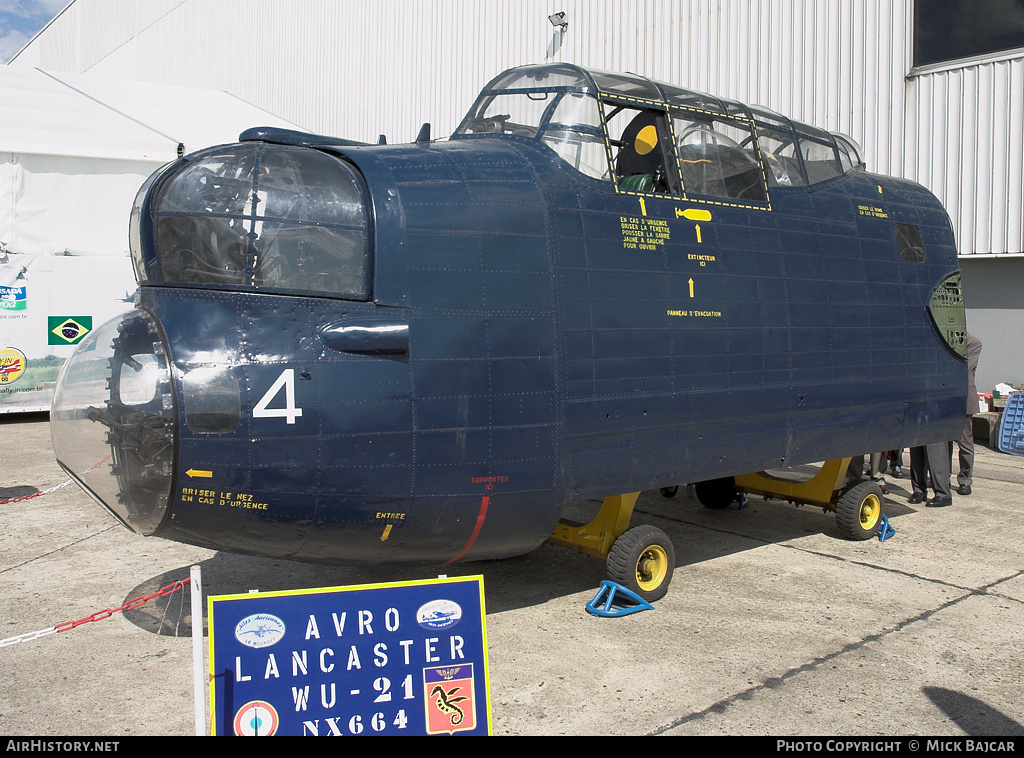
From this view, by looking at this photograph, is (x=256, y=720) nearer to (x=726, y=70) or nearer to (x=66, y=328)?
(x=66, y=328)

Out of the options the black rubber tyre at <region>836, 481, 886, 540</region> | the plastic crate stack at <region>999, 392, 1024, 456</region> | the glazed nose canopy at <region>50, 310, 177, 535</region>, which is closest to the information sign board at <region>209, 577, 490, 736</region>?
the glazed nose canopy at <region>50, 310, 177, 535</region>

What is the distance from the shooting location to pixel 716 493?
32.3ft

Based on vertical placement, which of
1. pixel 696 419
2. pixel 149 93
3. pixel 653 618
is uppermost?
pixel 149 93

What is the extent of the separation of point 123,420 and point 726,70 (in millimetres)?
14385

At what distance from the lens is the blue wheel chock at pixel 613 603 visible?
20.6 feet

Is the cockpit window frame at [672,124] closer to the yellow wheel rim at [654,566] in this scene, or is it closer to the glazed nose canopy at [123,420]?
the yellow wheel rim at [654,566]

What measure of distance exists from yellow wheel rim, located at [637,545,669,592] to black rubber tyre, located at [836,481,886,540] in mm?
2885

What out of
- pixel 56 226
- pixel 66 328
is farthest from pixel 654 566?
pixel 56 226

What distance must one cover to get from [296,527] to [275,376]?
3.09 ft

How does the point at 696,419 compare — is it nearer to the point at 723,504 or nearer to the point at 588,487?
the point at 588,487

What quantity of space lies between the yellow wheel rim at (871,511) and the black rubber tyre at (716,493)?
1475mm

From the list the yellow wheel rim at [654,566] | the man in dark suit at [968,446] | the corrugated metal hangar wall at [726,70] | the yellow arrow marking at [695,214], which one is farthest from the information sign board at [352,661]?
the corrugated metal hangar wall at [726,70]

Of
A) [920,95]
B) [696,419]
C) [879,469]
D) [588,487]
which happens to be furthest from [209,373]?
[920,95]

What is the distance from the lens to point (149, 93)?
23.4m
